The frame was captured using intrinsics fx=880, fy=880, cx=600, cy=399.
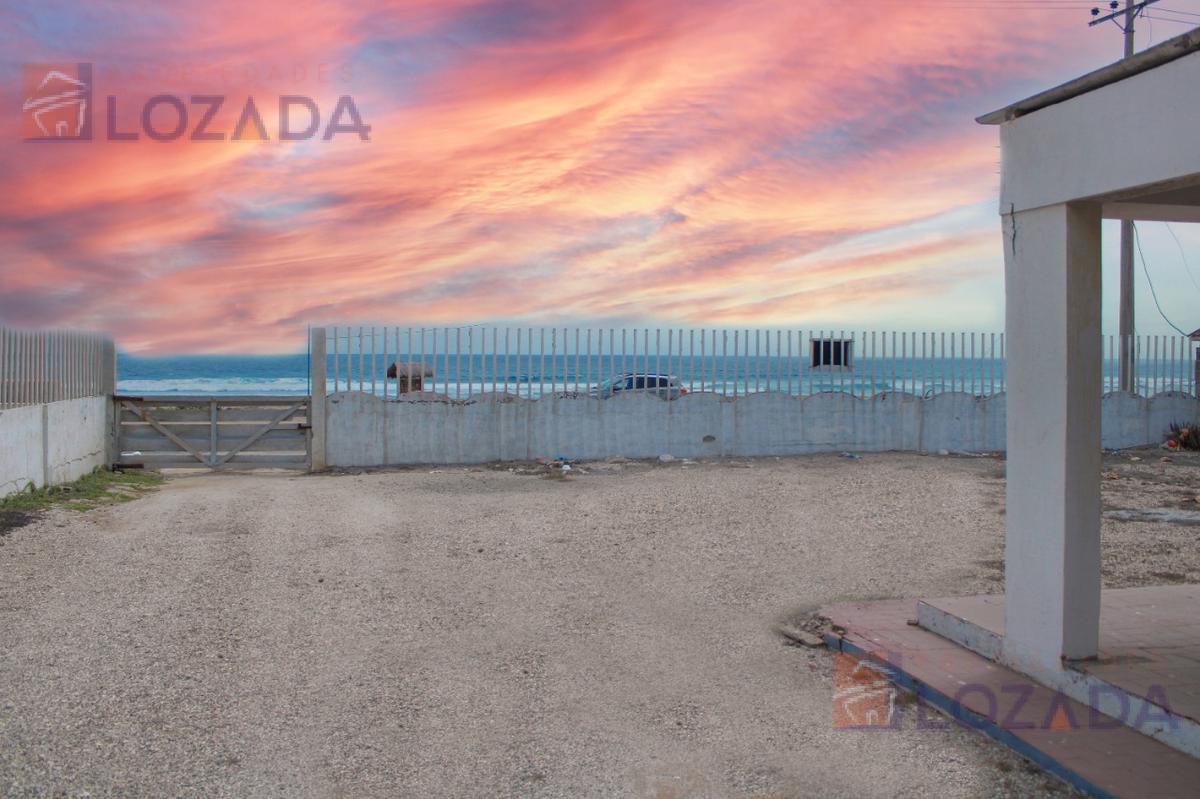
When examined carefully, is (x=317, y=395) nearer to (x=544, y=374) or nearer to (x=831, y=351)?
(x=544, y=374)

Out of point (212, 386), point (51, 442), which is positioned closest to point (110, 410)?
point (51, 442)

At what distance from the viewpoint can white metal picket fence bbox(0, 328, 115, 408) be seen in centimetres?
1028

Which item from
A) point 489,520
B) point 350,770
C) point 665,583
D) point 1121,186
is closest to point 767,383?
point 489,520

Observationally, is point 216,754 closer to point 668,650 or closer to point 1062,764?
point 668,650

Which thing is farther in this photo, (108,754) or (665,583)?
(665,583)

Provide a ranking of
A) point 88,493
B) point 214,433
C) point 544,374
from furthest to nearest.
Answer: point 544,374, point 214,433, point 88,493

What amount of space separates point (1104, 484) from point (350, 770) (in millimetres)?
11757

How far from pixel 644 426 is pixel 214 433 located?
6.76 metres

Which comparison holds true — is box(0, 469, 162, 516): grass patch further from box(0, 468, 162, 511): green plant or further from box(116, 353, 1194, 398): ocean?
box(116, 353, 1194, 398): ocean

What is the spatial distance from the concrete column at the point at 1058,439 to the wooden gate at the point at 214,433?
36.5 feet

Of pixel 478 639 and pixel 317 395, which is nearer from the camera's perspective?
pixel 478 639

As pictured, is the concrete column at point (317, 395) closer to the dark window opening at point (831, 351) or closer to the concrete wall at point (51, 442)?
the concrete wall at point (51, 442)

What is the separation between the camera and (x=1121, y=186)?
427cm

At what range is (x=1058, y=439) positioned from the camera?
4.59m
